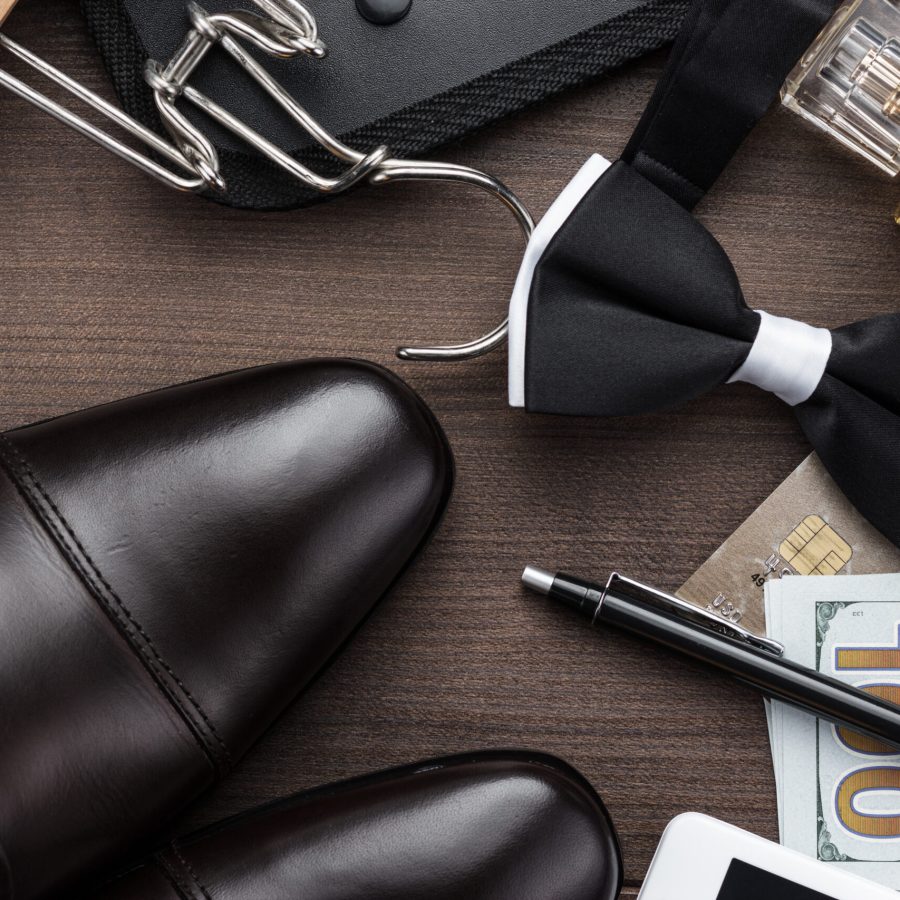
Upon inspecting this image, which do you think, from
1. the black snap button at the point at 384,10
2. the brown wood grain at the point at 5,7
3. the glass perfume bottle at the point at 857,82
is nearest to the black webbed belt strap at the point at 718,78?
the glass perfume bottle at the point at 857,82

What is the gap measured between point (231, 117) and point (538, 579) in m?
0.28

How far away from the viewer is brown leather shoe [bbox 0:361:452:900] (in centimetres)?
45

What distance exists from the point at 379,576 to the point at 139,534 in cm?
12

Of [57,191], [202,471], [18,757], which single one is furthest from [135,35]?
[18,757]

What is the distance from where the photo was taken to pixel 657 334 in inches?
18.9

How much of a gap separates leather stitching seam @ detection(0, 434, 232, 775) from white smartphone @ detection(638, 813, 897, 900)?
0.79 feet

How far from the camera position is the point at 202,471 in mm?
471

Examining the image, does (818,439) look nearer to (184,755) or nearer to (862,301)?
(862,301)

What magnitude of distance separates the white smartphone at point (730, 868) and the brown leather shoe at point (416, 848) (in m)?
0.03

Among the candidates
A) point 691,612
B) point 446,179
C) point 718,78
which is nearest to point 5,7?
point 446,179

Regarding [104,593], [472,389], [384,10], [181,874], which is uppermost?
[384,10]

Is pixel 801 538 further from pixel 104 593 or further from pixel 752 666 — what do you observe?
pixel 104 593

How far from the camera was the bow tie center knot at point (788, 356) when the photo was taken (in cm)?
48

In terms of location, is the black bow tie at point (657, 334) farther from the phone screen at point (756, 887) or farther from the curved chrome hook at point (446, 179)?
the phone screen at point (756, 887)
